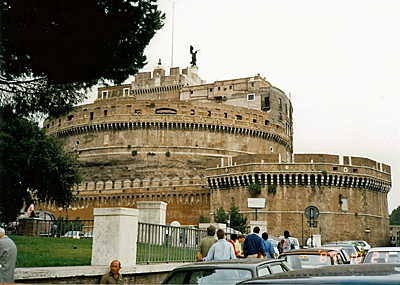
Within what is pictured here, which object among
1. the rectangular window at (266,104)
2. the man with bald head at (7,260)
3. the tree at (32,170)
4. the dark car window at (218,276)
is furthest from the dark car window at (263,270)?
the rectangular window at (266,104)

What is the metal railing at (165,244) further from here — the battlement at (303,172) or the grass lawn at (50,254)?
the battlement at (303,172)

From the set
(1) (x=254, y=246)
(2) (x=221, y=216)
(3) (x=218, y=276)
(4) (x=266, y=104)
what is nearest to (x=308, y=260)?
(1) (x=254, y=246)

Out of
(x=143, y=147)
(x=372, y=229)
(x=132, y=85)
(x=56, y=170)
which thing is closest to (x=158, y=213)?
(x=56, y=170)

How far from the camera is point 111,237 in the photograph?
24.3 feet

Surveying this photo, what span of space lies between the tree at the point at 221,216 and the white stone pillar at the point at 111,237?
2343 cm

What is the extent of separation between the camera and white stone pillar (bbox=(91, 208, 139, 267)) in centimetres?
736

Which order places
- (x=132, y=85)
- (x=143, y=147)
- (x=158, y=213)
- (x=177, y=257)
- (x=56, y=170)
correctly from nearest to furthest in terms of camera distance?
(x=177, y=257) < (x=158, y=213) < (x=56, y=170) < (x=143, y=147) < (x=132, y=85)

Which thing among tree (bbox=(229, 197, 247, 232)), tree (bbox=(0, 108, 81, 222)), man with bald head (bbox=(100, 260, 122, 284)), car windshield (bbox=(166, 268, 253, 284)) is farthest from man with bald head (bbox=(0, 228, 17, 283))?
tree (bbox=(229, 197, 247, 232))

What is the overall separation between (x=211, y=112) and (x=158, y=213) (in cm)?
3428

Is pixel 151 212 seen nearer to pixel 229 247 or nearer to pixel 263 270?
pixel 229 247

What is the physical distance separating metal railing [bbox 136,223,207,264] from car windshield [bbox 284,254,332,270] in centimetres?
261

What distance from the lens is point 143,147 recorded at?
148 ft

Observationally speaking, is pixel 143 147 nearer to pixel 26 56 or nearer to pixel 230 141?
pixel 230 141

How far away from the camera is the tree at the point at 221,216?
31062 millimetres
